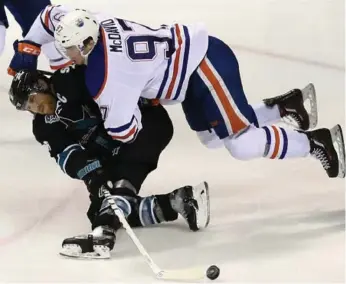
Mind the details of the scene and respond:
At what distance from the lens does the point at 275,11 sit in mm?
4691

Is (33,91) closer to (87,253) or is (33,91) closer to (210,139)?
(87,253)

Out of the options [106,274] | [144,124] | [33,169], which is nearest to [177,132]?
[33,169]

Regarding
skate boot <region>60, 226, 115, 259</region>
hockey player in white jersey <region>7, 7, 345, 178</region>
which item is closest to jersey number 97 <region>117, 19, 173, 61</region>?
hockey player in white jersey <region>7, 7, 345, 178</region>

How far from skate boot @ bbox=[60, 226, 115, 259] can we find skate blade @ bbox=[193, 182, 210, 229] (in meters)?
0.28

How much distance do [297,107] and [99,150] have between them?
69 centimetres

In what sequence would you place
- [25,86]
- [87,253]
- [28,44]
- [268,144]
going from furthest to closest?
[28,44]
[268,144]
[25,86]
[87,253]

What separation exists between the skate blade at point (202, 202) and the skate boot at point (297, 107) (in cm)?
56

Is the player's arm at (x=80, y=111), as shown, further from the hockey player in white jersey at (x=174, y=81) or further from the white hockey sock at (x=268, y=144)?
the white hockey sock at (x=268, y=144)

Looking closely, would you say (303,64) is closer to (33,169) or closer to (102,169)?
(33,169)

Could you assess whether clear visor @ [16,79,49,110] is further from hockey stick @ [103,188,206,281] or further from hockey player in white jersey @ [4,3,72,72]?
hockey stick @ [103,188,206,281]

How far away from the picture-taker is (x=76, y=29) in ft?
7.72

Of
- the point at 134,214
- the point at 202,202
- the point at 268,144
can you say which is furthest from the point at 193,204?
the point at 268,144

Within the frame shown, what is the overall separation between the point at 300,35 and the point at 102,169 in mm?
2133

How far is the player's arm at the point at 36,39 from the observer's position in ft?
Result: 8.63
